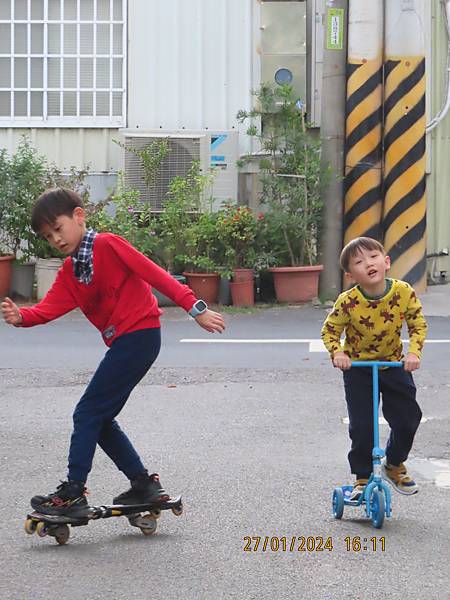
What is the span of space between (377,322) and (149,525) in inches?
53.9

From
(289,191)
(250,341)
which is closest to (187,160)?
(289,191)

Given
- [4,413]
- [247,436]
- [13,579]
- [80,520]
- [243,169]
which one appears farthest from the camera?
[243,169]

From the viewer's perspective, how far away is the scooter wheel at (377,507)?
5.35m

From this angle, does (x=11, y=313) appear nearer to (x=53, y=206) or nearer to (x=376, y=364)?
(x=53, y=206)

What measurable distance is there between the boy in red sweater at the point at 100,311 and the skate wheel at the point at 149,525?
8cm

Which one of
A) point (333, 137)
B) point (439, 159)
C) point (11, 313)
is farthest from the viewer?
point (439, 159)

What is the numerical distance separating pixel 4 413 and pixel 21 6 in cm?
763

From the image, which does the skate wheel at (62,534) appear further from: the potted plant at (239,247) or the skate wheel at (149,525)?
the potted plant at (239,247)

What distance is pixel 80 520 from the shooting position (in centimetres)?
521

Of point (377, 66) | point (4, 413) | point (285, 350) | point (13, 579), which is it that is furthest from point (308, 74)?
point (13, 579)

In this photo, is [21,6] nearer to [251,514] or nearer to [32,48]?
[32,48]

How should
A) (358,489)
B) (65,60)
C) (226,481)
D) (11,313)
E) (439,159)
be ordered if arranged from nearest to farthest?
(11,313) < (358,489) < (226,481) < (439,159) < (65,60)

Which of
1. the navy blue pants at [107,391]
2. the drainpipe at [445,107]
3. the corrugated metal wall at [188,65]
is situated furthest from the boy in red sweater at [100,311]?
the drainpipe at [445,107]

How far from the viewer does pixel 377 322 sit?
554cm
